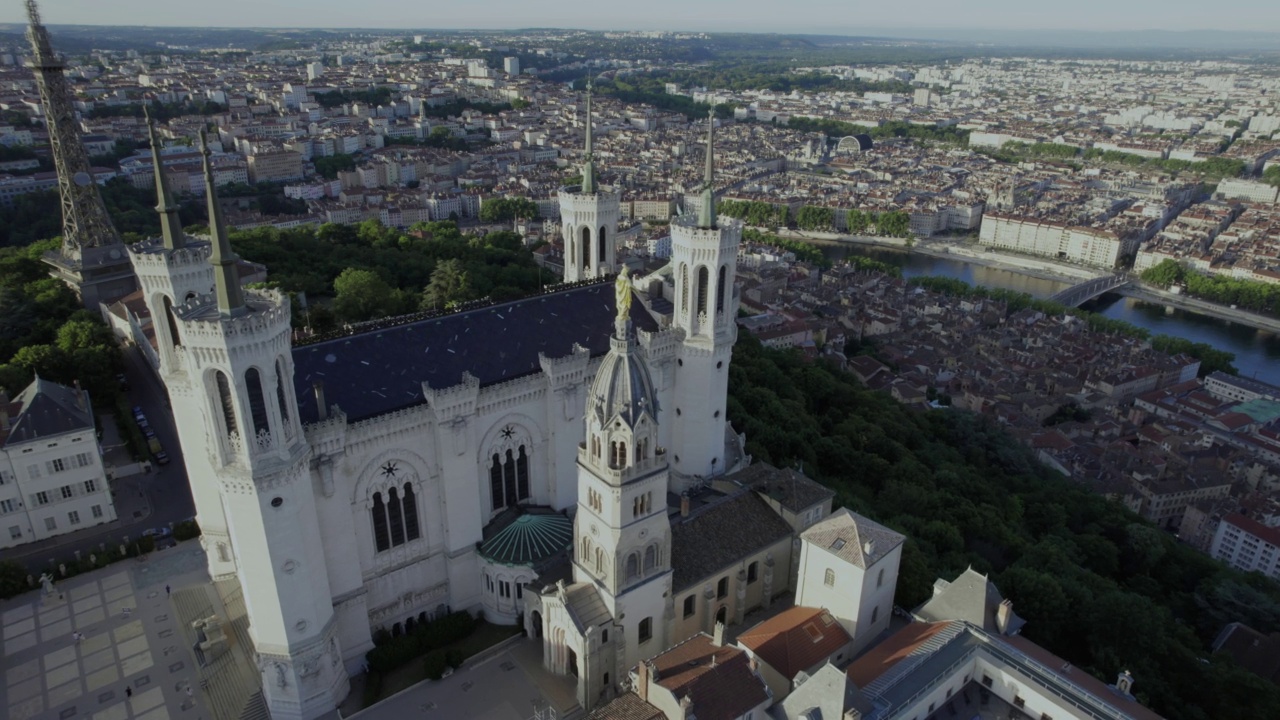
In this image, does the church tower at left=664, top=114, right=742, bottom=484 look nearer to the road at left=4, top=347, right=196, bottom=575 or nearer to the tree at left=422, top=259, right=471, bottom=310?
the road at left=4, top=347, right=196, bottom=575

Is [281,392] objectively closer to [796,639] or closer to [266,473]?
[266,473]

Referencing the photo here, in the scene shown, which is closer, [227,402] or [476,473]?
[227,402]

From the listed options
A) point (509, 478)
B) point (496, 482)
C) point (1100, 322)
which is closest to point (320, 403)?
point (496, 482)

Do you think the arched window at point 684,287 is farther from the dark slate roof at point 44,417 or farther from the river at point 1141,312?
the river at point 1141,312

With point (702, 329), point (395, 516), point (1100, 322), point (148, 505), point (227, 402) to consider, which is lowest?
point (1100, 322)

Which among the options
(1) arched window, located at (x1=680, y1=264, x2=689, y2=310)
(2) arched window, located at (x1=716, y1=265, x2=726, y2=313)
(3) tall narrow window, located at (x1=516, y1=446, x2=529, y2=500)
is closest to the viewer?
(3) tall narrow window, located at (x1=516, y1=446, x2=529, y2=500)

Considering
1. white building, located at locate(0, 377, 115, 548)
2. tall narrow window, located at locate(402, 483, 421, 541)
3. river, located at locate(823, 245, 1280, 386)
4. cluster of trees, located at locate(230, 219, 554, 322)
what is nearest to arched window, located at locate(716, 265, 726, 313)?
tall narrow window, located at locate(402, 483, 421, 541)
